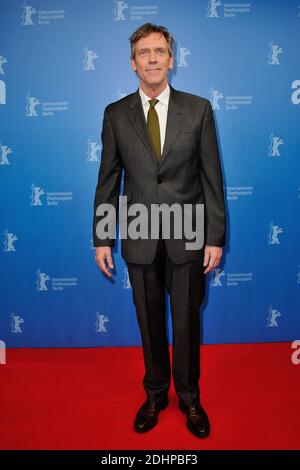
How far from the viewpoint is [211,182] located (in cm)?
183

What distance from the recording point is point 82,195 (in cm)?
272

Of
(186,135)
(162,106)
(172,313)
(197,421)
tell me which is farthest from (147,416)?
(162,106)

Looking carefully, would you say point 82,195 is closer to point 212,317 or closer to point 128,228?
point 128,228

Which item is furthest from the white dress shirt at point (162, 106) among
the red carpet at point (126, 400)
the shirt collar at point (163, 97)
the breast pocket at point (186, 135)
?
the red carpet at point (126, 400)

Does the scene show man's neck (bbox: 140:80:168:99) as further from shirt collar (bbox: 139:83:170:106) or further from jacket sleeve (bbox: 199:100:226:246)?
jacket sleeve (bbox: 199:100:226:246)

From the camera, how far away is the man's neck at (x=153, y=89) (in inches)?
71.1

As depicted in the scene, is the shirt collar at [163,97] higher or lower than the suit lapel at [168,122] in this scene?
higher

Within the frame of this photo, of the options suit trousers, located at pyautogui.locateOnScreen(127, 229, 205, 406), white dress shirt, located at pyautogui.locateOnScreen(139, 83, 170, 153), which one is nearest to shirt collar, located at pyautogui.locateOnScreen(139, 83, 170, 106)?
white dress shirt, located at pyautogui.locateOnScreen(139, 83, 170, 153)

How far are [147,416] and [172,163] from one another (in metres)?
1.25

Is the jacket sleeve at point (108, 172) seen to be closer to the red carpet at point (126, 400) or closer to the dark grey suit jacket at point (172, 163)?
the dark grey suit jacket at point (172, 163)

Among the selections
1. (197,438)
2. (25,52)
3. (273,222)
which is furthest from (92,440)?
(25,52)

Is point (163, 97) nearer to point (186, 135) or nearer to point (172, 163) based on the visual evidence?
point (186, 135)

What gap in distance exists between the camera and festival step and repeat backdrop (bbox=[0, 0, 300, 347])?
2.53 meters

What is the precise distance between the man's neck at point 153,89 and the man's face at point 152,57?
0.02 meters
